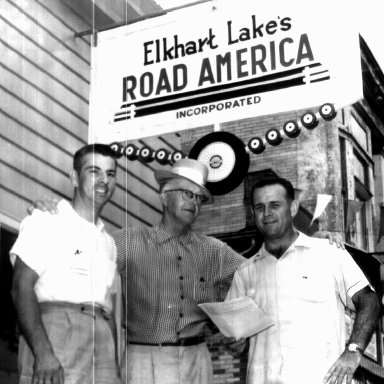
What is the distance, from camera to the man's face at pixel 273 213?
170 inches

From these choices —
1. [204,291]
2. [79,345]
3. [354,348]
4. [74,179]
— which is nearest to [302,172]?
[204,291]

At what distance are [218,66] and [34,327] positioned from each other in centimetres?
168

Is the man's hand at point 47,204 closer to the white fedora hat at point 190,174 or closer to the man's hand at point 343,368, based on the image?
the white fedora hat at point 190,174

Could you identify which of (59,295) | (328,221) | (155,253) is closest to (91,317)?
(59,295)

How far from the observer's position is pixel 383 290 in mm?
4359

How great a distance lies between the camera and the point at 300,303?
167 inches

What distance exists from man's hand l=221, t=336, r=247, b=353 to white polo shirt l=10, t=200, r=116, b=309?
0.55 m

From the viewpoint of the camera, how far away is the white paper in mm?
4199

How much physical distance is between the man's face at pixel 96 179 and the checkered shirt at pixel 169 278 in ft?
0.65

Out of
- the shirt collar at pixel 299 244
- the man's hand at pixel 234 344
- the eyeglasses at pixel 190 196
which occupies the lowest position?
the man's hand at pixel 234 344

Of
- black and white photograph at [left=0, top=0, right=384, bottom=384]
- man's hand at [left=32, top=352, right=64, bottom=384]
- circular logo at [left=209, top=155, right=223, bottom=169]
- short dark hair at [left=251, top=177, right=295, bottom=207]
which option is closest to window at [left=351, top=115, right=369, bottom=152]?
black and white photograph at [left=0, top=0, right=384, bottom=384]

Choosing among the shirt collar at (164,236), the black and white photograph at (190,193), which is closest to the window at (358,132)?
the black and white photograph at (190,193)

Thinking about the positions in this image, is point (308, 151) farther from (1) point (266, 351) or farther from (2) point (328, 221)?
(1) point (266, 351)

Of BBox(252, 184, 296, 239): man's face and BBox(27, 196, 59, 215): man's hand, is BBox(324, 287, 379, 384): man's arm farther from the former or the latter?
BBox(27, 196, 59, 215): man's hand
